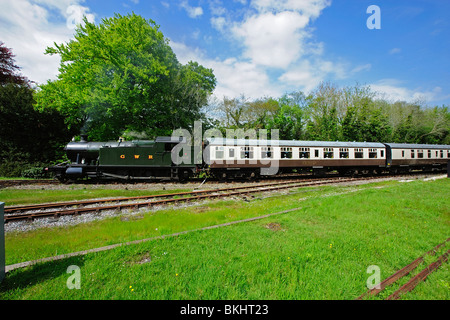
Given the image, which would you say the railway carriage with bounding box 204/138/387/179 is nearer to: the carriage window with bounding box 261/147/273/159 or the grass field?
the carriage window with bounding box 261/147/273/159

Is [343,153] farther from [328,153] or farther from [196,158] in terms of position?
[196,158]

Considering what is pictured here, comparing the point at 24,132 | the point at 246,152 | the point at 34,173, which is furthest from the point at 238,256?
the point at 24,132

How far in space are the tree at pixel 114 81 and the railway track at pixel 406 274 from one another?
58.7 ft

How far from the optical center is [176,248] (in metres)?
4.46

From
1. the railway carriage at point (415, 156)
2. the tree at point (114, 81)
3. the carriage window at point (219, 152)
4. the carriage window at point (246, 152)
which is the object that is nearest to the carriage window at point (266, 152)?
the carriage window at point (246, 152)

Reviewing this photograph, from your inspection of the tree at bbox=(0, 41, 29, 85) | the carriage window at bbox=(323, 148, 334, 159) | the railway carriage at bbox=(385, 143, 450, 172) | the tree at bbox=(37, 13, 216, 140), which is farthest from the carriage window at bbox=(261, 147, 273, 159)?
the tree at bbox=(0, 41, 29, 85)

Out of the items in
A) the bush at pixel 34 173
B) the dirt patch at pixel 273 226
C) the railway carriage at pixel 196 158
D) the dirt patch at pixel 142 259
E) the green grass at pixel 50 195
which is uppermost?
the railway carriage at pixel 196 158

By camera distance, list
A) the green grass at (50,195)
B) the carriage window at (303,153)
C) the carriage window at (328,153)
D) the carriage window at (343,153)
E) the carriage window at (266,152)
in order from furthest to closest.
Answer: the carriage window at (343,153)
the carriage window at (328,153)
the carriage window at (303,153)
the carriage window at (266,152)
the green grass at (50,195)

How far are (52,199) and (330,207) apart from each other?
1201cm

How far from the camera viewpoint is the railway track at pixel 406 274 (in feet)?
10.2

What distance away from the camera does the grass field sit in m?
3.13

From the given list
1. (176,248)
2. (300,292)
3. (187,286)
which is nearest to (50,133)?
(176,248)

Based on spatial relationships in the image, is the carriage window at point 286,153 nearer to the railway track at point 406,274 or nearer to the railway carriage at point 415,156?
the railway carriage at point 415,156
